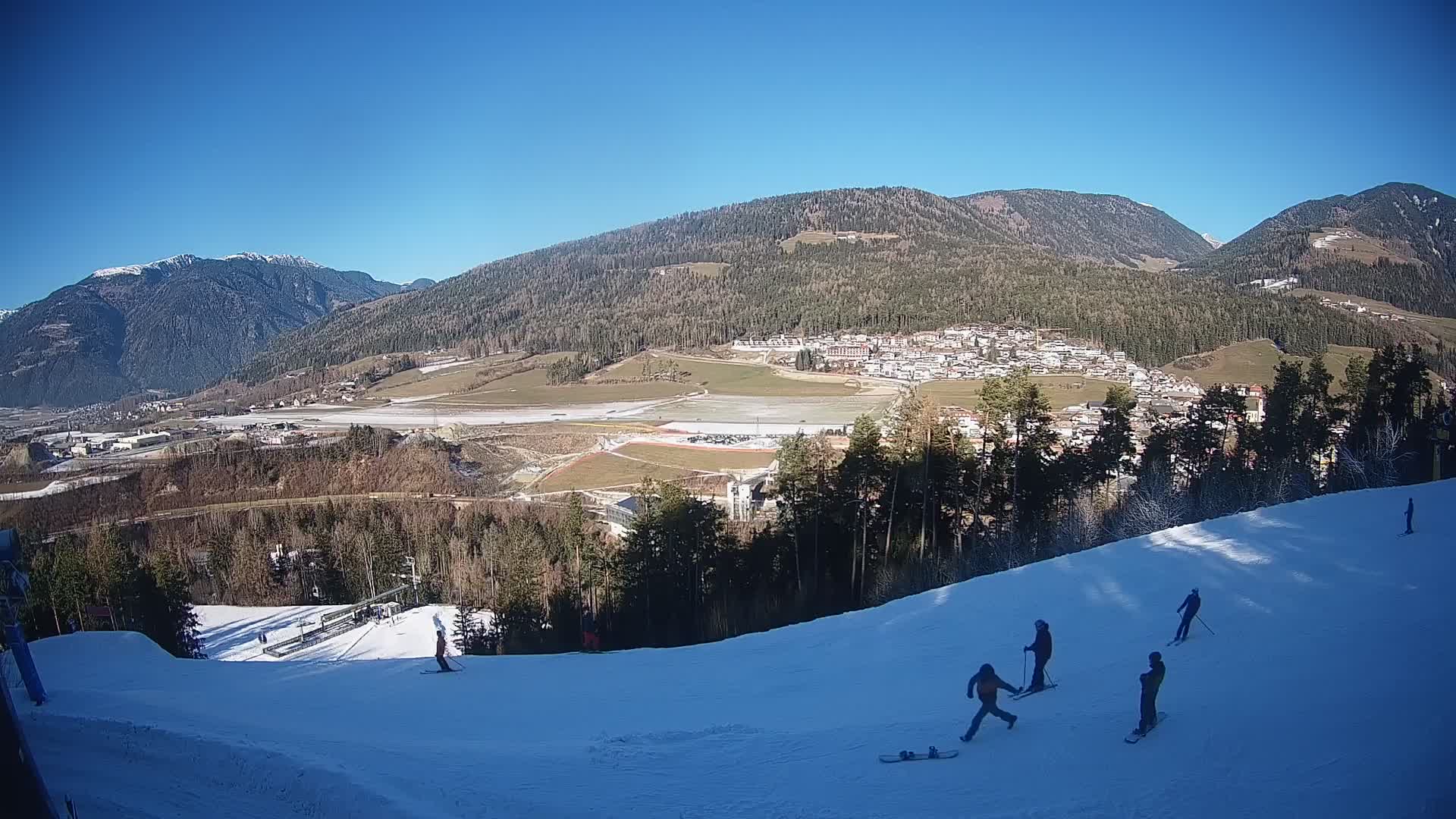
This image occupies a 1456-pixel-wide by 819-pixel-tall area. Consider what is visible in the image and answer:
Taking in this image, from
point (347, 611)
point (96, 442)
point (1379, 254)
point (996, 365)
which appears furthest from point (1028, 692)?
point (1379, 254)

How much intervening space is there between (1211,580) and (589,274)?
138848 millimetres

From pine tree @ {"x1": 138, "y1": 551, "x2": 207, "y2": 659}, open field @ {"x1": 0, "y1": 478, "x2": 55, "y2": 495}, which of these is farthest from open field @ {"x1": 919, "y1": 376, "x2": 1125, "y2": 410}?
open field @ {"x1": 0, "y1": 478, "x2": 55, "y2": 495}

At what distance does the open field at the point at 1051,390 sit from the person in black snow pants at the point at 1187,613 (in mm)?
29174

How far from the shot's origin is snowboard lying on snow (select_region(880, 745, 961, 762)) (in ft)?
20.0

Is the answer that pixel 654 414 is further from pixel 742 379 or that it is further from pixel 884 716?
pixel 884 716

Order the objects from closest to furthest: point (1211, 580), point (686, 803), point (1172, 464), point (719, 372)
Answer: point (686, 803), point (1211, 580), point (1172, 464), point (719, 372)

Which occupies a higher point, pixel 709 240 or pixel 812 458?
pixel 709 240

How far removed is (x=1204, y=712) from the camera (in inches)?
237

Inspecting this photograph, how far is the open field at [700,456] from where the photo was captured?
35875 millimetres

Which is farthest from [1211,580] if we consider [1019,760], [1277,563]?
[1019,760]

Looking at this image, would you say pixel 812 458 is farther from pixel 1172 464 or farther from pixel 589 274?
pixel 589 274

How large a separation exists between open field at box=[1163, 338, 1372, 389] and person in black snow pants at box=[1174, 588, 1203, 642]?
3551 centimetres

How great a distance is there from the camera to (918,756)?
613 cm

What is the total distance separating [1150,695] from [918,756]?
6.84 feet
